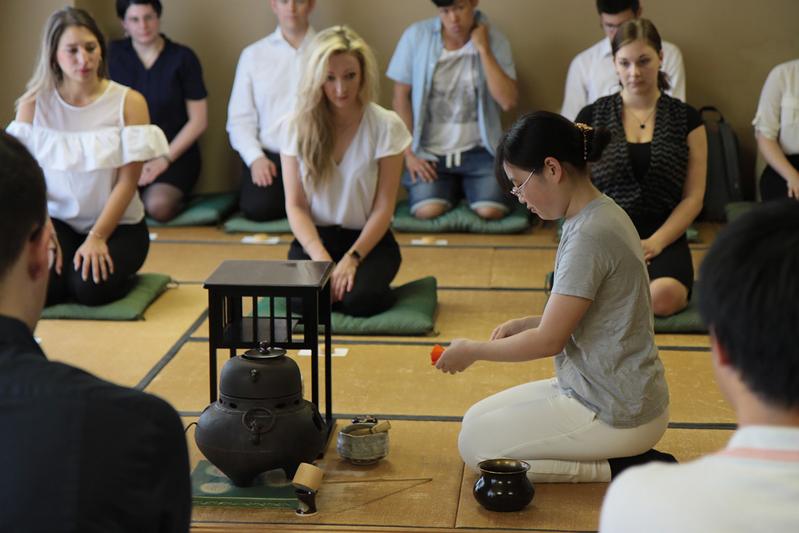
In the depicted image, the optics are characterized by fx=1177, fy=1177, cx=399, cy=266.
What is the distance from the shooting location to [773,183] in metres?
5.37

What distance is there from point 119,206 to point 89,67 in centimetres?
52

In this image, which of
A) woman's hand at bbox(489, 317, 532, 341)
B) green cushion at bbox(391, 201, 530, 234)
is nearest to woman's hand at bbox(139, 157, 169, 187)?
green cushion at bbox(391, 201, 530, 234)

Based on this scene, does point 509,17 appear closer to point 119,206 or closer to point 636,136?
point 636,136

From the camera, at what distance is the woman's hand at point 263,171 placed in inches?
223

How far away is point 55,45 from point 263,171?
1.57 m

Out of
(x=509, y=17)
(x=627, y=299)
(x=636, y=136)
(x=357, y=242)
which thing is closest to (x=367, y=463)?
(x=627, y=299)

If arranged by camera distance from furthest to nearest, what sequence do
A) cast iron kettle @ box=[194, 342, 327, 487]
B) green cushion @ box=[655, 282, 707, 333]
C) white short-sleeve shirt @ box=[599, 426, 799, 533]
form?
green cushion @ box=[655, 282, 707, 333] → cast iron kettle @ box=[194, 342, 327, 487] → white short-sleeve shirt @ box=[599, 426, 799, 533]

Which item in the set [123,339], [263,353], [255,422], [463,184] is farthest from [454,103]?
[255,422]

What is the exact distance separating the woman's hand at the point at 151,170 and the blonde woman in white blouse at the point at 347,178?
5.84 feet

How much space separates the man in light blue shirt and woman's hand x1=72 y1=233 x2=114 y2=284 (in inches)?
71.7

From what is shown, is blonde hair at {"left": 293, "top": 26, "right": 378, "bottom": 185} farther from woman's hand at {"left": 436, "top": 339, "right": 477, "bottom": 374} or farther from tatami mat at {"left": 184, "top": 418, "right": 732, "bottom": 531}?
woman's hand at {"left": 436, "top": 339, "right": 477, "bottom": 374}

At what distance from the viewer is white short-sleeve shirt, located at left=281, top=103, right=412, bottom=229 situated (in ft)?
13.6

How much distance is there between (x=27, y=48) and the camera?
597cm

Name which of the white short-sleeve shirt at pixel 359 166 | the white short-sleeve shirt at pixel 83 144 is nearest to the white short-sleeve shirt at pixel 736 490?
the white short-sleeve shirt at pixel 359 166
